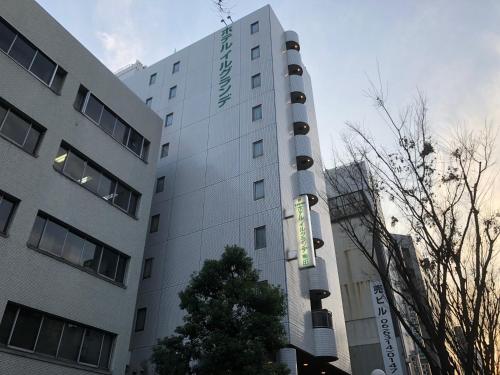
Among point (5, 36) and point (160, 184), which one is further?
point (160, 184)

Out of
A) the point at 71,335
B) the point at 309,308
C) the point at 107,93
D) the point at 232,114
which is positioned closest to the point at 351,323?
the point at 309,308

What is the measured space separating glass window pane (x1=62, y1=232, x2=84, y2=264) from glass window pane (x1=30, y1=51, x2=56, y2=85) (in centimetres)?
641

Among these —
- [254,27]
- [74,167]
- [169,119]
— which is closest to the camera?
[74,167]

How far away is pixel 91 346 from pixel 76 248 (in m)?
3.71

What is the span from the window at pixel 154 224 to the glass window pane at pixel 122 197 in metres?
4.72

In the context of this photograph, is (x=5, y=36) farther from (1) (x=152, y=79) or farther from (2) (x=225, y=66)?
(1) (x=152, y=79)

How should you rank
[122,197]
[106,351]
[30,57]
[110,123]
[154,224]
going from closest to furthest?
[106,351] < [30,57] < [122,197] < [110,123] < [154,224]

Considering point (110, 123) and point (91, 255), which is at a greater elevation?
point (110, 123)

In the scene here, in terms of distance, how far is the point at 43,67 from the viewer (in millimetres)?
16469

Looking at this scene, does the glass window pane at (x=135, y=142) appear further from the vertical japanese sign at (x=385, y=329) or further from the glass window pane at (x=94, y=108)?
the vertical japanese sign at (x=385, y=329)

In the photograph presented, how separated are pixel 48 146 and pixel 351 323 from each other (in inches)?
894

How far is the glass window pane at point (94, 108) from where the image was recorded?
18208mm

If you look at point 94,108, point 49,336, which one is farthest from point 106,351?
point 94,108

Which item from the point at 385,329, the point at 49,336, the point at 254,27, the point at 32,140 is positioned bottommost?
the point at 49,336
